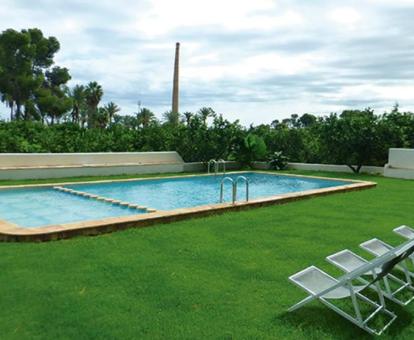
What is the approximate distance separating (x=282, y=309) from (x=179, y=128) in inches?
671

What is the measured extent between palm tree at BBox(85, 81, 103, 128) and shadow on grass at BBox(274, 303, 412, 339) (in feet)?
160

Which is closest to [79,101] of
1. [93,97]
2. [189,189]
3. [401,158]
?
[93,97]

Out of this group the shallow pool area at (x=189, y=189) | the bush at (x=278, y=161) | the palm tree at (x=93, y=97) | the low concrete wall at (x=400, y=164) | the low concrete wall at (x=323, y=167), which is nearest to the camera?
the shallow pool area at (x=189, y=189)

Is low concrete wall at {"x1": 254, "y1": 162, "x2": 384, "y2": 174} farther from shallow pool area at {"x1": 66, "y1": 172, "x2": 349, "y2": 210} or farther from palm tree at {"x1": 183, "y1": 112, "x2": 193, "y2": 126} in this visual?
palm tree at {"x1": 183, "y1": 112, "x2": 193, "y2": 126}

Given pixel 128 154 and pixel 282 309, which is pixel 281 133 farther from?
pixel 282 309

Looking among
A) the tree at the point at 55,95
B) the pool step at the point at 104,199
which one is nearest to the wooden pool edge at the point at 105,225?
the pool step at the point at 104,199

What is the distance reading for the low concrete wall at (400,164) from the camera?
17078 millimetres

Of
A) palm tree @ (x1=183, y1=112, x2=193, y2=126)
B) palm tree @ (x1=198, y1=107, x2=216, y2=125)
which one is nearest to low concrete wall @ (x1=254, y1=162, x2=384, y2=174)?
palm tree @ (x1=198, y1=107, x2=216, y2=125)

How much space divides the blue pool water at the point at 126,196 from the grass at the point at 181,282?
3371 millimetres

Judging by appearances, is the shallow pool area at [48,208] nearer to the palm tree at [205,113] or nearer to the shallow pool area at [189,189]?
the shallow pool area at [189,189]

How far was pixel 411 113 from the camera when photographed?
1939 cm

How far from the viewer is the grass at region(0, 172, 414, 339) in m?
3.76

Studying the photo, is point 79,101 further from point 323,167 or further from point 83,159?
point 323,167

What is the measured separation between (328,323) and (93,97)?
5089cm
